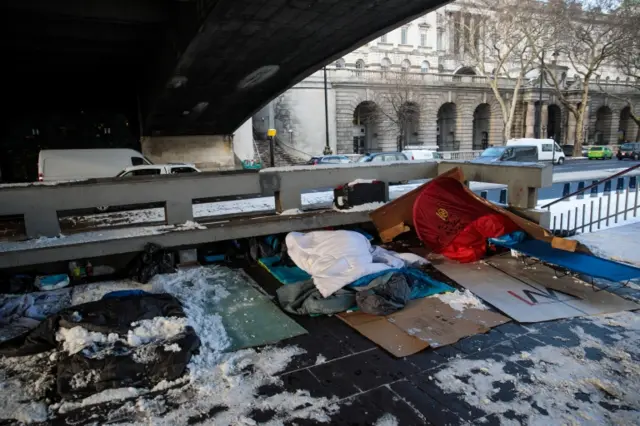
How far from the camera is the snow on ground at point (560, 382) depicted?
3.23 m

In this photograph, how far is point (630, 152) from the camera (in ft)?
127

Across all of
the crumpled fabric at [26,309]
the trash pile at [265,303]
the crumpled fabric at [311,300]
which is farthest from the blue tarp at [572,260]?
the crumpled fabric at [26,309]

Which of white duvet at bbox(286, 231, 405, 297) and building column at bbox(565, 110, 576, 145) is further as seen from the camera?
building column at bbox(565, 110, 576, 145)

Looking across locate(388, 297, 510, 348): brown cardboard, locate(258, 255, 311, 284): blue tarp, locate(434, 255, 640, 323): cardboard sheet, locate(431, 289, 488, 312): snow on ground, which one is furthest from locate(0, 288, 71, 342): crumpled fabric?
locate(434, 255, 640, 323): cardboard sheet

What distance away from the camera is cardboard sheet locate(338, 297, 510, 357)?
4.34m

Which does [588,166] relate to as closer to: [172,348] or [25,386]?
[172,348]

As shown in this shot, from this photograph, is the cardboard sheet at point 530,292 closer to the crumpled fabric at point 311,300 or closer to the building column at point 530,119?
the crumpled fabric at point 311,300

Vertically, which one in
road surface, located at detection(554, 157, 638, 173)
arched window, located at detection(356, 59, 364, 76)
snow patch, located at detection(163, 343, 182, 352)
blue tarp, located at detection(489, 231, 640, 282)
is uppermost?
arched window, located at detection(356, 59, 364, 76)

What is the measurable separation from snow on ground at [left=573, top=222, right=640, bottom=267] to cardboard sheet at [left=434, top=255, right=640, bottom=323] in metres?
1.68

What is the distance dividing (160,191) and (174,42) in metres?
8.34

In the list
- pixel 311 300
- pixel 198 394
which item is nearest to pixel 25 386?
pixel 198 394

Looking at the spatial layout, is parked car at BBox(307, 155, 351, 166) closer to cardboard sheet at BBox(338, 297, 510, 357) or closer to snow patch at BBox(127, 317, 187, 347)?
cardboard sheet at BBox(338, 297, 510, 357)

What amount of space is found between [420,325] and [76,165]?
1199cm

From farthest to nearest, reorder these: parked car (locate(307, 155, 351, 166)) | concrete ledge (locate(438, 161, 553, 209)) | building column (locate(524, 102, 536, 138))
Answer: building column (locate(524, 102, 536, 138)), parked car (locate(307, 155, 351, 166)), concrete ledge (locate(438, 161, 553, 209))
